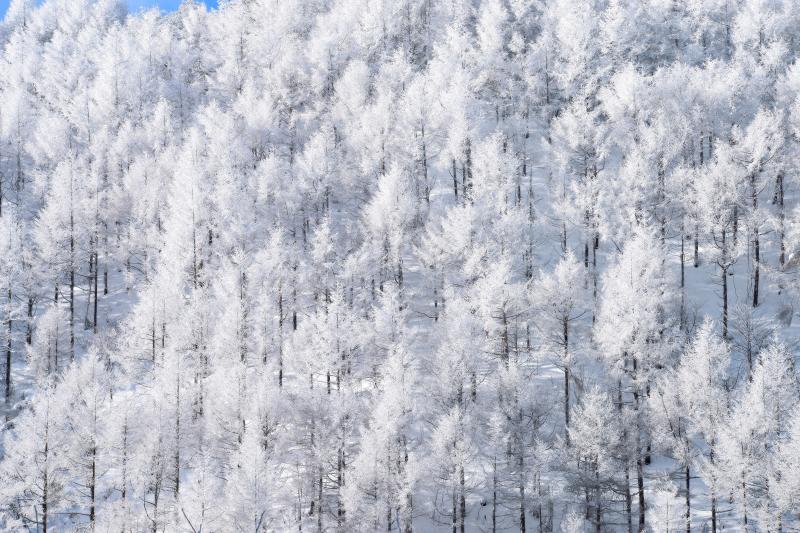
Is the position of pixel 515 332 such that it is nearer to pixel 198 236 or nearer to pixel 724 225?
pixel 724 225

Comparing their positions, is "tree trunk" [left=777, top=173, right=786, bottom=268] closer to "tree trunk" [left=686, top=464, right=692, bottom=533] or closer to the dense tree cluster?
the dense tree cluster

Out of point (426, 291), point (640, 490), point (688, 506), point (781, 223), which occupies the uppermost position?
point (781, 223)

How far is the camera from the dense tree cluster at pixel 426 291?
30.3 metres

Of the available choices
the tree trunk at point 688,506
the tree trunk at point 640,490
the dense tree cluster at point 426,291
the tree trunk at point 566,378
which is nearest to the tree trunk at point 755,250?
the dense tree cluster at point 426,291

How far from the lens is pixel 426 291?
46594mm

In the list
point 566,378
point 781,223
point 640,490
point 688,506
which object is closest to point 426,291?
point 566,378

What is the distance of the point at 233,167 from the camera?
5394cm

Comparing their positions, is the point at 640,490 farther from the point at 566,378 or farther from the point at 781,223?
the point at 781,223

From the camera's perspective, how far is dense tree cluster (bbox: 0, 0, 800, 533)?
30297mm

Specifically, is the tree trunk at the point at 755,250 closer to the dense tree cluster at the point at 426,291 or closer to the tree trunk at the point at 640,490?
the dense tree cluster at the point at 426,291

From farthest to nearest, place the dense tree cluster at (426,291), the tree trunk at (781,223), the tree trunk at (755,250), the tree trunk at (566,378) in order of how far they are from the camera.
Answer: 1. the tree trunk at (781,223)
2. the tree trunk at (755,250)
3. the tree trunk at (566,378)
4. the dense tree cluster at (426,291)

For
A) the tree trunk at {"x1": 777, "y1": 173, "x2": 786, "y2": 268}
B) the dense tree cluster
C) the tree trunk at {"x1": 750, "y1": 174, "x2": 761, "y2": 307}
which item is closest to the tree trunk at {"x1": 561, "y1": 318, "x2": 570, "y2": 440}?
the dense tree cluster

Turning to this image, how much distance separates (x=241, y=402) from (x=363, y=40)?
6244 cm

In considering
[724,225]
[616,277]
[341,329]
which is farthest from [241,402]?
[724,225]
